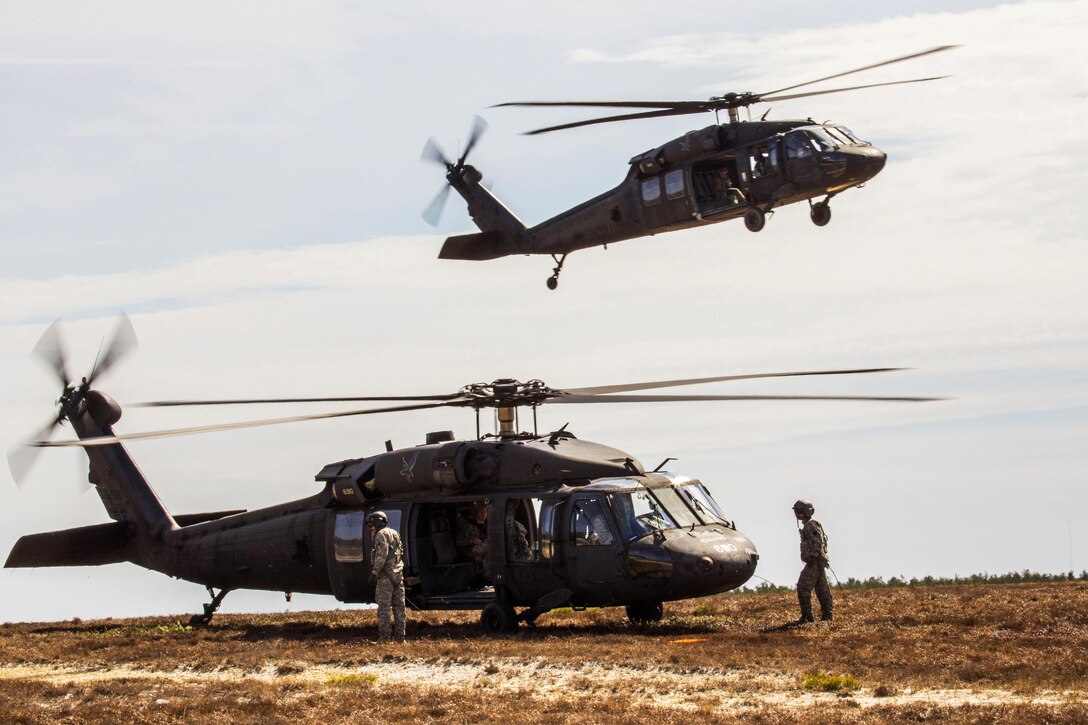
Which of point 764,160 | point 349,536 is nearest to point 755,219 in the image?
point 764,160

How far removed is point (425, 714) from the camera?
1280 cm

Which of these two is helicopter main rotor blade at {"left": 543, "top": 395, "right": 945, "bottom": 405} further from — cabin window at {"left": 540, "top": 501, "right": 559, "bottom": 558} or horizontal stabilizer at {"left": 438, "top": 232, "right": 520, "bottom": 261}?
horizontal stabilizer at {"left": 438, "top": 232, "right": 520, "bottom": 261}

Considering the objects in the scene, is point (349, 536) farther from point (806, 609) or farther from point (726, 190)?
point (726, 190)

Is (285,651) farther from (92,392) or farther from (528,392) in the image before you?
(92,392)

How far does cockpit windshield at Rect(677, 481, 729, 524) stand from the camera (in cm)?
1908

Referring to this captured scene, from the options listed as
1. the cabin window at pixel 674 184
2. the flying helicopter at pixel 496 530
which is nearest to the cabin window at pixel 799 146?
the cabin window at pixel 674 184

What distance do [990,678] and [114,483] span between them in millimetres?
16288

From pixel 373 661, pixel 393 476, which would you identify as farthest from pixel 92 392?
pixel 373 661

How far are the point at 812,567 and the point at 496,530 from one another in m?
4.48

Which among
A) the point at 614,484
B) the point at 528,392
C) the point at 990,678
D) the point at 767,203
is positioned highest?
the point at 767,203

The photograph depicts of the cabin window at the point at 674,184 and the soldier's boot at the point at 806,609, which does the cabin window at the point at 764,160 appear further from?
the soldier's boot at the point at 806,609

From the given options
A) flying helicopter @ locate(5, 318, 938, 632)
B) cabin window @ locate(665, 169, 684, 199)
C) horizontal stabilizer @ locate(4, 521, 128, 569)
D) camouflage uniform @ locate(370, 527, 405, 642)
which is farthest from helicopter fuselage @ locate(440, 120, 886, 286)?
horizontal stabilizer @ locate(4, 521, 128, 569)

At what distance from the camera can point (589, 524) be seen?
60.9 ft

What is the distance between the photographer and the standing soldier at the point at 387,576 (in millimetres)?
18562
